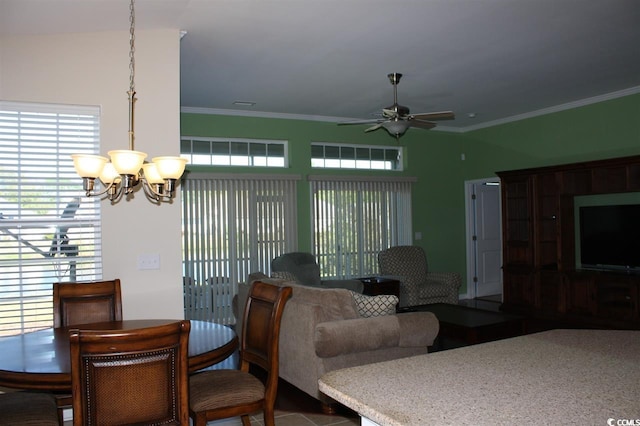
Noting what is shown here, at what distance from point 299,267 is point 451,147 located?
150 inches

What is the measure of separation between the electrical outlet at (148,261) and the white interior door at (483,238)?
6.23m

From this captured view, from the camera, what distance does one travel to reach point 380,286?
6.86 m

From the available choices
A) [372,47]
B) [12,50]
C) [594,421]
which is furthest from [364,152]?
[594,421]

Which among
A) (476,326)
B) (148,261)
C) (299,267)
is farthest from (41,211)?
(476,326)

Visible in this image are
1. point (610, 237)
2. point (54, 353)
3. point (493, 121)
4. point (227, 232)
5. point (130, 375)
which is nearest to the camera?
point (130, 375)

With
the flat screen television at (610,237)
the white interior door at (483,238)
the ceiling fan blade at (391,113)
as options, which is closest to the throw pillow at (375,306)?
the ceiling fan blade at (391,113)

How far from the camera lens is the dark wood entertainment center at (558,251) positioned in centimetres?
605

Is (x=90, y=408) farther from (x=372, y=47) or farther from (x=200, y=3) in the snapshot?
(x=372, y=47)

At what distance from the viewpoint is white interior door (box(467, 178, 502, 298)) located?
348 inches

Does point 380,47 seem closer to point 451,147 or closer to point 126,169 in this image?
point 126,169

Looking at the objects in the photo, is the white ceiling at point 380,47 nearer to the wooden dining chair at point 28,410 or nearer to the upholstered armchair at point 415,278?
the upholstered armchair at point 415,278

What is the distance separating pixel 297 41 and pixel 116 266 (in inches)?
95.6

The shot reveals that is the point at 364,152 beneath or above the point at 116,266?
above

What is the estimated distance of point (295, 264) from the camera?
6719 mm
